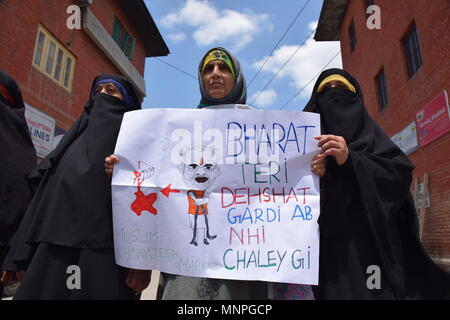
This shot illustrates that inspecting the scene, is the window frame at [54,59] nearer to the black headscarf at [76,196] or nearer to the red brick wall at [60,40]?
the red brick wall at [60,40]

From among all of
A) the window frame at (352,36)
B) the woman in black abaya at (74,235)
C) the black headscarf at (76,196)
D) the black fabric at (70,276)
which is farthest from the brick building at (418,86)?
the black fabric at (70,276)

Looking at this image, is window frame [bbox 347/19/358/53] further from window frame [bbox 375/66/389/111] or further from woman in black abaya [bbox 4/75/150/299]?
woman in black abaya [bbox 4/75/150/299]

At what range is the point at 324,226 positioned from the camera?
4.22 feet

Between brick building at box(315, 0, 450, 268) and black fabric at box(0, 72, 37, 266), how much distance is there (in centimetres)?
522

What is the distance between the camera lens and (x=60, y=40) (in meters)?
6.87

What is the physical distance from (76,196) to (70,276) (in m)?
0.36

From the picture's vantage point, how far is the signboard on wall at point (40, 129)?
587 cm

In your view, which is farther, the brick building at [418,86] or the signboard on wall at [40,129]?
the signboard on wall at [40,129]

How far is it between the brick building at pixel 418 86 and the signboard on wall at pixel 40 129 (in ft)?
21.5

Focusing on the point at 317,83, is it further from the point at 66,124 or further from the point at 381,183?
the point at 66,124

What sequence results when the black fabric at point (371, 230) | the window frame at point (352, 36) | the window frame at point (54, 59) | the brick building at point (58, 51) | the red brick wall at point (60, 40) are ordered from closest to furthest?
the black fabric at point (371, 230), the red brick wall at point (60, 40), the brick building at point (58, 51), the window frame at point (54, 59), the window frame at point (352, 36)

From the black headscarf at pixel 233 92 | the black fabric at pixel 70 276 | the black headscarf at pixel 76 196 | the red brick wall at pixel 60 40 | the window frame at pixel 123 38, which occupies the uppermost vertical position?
the window frame at pixel 123 38
